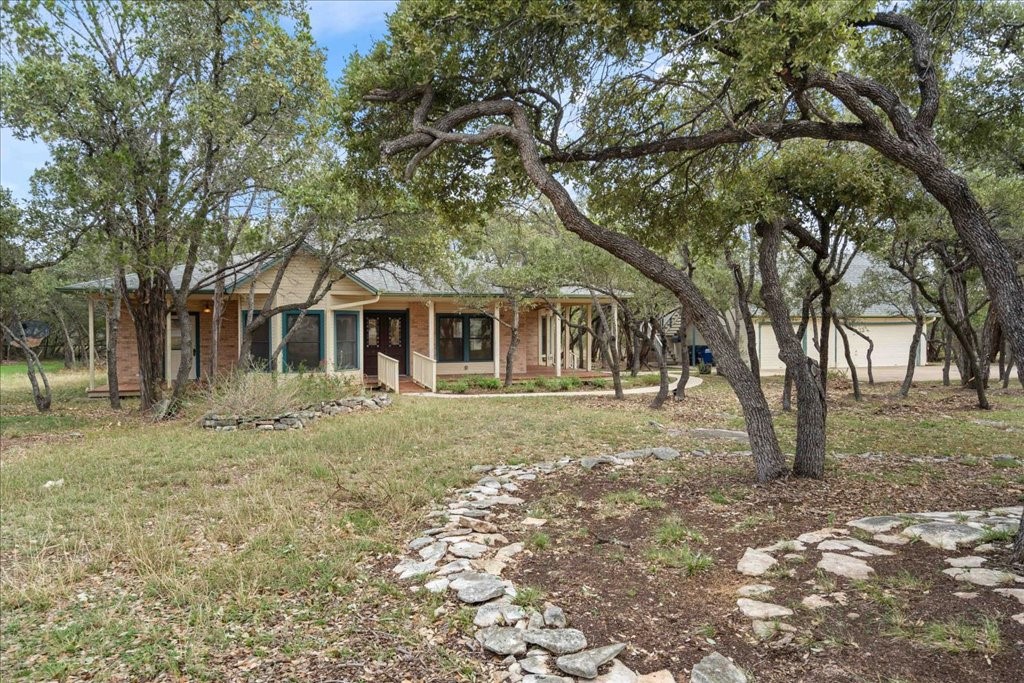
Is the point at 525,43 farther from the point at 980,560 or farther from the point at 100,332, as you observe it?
the point at 100,332

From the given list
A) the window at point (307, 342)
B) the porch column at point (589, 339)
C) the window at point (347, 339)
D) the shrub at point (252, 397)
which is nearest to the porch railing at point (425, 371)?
the window at point (347, 339)

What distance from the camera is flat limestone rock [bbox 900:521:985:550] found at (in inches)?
152

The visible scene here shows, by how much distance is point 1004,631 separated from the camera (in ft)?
8.90

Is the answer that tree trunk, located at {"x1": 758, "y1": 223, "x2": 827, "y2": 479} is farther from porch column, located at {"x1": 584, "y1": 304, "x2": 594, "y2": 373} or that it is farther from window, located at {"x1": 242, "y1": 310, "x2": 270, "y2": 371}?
porch column, located at {"x1": 584, "y1": 304, "x2": 594, "y2": 373}

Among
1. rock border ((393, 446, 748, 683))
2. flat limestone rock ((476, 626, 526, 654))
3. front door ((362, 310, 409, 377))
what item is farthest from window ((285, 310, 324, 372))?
flat limestone rock ((476, 626, 526, 654))

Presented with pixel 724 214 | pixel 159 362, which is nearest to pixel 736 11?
pixel 724 214

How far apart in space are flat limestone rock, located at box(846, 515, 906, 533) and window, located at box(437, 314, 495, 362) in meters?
15.0

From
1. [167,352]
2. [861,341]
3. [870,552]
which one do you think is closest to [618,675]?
[870,552]

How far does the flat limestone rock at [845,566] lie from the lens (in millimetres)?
3498

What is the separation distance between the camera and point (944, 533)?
13.1ft

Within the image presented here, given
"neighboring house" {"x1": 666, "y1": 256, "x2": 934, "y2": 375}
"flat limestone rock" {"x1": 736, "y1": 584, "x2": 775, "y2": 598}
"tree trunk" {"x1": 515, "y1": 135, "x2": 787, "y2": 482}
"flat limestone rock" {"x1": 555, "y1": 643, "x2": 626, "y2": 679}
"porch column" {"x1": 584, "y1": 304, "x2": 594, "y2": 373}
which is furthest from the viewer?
"neighboring house" {"x1": 666, "y1": 256, "x2": 934, "y2": 375}

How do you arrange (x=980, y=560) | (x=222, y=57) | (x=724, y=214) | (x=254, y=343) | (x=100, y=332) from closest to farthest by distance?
(x=980, y=560) < (x=724, y=214) < (x=222, y=57) < (x=254, y=343) < (x=100, y=332)

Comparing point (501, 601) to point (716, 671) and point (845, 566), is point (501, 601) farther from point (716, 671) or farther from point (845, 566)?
point (845, 566)

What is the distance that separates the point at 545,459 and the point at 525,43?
4.70m
